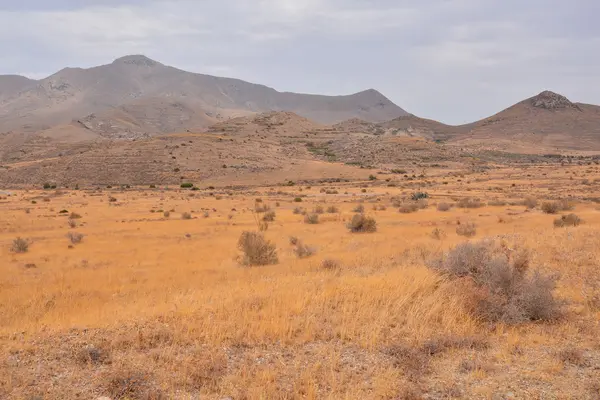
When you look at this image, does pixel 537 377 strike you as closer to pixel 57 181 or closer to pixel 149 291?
pixel 149 291

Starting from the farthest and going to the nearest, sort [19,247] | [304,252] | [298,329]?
1. [19,247]
2. [304,252]
3. [298,329]

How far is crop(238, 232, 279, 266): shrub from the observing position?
16577mm

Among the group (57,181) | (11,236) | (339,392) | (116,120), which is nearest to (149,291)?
(339,392)

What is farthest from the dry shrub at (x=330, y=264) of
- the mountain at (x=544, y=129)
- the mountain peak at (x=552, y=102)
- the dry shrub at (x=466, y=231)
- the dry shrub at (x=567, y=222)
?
the mountain peak at (x=552, y=102)

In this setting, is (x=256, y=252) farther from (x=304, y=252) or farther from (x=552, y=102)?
(x=552, y=102)

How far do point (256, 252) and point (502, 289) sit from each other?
880 centimetres

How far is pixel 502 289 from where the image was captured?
9898mm

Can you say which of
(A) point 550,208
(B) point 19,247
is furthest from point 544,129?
(B) point 19,247

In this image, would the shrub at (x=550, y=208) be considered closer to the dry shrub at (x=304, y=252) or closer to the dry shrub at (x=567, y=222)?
the dry shrub at (x=567, y=222)

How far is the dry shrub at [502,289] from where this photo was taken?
9297 millimetres

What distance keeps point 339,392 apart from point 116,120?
20217cm

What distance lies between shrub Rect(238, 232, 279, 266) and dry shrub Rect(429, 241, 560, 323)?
23.0 feet

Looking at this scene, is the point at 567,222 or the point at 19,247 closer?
the point at 19,247

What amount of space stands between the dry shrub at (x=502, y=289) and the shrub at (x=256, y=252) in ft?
23.0
